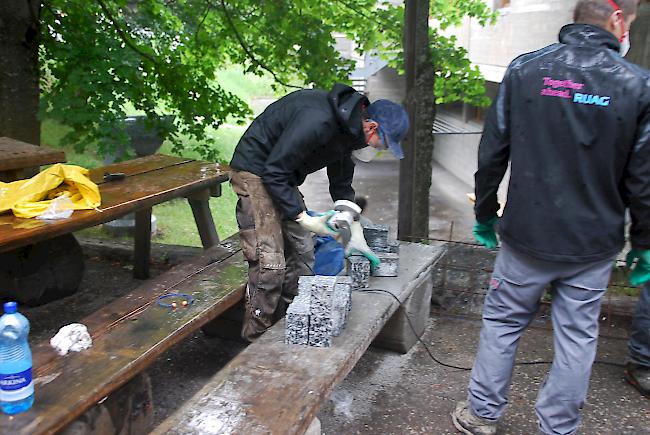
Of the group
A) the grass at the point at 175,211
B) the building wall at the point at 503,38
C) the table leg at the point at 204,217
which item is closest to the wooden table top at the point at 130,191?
the table leg at the point at 204,217

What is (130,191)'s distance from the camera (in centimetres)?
402

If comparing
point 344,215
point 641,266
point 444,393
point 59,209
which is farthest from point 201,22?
point 641,266

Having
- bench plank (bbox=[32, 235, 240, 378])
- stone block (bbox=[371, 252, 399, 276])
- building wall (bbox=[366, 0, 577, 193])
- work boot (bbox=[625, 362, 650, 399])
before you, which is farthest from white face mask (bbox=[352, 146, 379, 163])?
building wall (bbox=[366, 0, 577, 193])

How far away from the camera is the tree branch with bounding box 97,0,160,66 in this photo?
19.0 feet

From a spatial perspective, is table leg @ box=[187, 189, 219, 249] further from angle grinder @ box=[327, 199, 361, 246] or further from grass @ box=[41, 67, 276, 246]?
grass @ box=[41, 67, 276, 246]

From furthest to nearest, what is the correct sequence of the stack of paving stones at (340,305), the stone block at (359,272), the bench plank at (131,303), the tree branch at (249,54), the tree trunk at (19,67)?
the tree branch at (249,54) < the tree trunk at (19,67) < the stone block at (359,272) < the stack of paving stones at (340,305) < the bench plank at (131,303)

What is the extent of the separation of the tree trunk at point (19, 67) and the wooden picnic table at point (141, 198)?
137cm

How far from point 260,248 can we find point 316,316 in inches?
30.8

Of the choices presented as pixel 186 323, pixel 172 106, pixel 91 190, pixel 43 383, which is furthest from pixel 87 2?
pixel 43 383

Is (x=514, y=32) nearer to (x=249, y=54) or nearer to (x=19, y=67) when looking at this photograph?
(x=249, y=54)

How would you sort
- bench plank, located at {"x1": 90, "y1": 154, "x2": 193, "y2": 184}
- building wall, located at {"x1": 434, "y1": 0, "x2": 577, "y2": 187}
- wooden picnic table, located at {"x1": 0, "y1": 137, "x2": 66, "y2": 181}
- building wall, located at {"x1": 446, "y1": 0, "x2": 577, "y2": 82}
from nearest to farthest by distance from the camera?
wooden picnic table, located at {"x1": 0, "y1": 137, "x2": 66, "y2": 181}
bench plank, located at {"x1": 90, "y1": 154, "x2": 193, "y2": 184}
building wall, located at {"x1": 446, "y1": 0, "x2": 577, "y2": 82}
building wall, located at {"x1": 434, "y1": 0, "x2": 577, "y2": 187}

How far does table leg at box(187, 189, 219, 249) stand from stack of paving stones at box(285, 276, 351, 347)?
87.0 inches

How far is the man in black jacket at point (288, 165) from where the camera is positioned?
308cm

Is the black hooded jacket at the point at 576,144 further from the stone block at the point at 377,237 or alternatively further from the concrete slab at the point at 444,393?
the stone block at the point at 377,237
